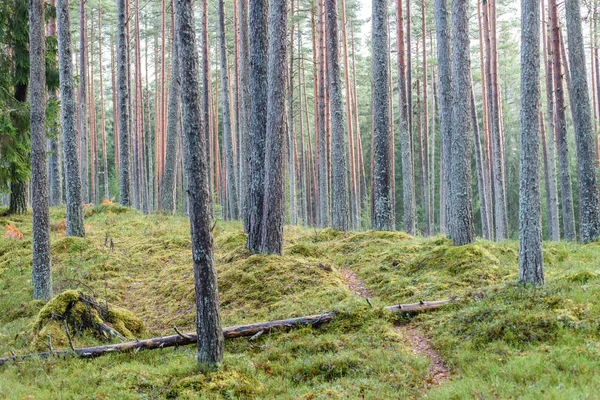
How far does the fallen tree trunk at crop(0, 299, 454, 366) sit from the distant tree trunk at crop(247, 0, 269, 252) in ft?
10.3

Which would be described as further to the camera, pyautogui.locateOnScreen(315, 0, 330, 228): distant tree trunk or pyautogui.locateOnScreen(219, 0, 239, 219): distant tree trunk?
pyautogui.locateOnScreen(315, 0, 330, 228): distant tree trunk

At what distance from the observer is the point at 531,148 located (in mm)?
7996

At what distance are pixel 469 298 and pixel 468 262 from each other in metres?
1.97

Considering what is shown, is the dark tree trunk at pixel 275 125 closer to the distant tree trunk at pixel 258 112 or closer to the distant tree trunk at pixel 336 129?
the distant tree trunk at pixel 258 112

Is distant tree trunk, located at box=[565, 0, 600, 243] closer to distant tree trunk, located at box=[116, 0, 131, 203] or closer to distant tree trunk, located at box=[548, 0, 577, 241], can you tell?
distant tree trunk, located at box=[548, 0, 577, 241]

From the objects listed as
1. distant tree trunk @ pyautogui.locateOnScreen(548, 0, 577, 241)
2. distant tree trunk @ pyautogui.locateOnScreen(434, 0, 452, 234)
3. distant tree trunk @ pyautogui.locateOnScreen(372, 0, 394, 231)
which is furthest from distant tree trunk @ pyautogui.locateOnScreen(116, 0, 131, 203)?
distant tree trunk @ pyautogui.locateOnScreen(548, 0, 577, 241)

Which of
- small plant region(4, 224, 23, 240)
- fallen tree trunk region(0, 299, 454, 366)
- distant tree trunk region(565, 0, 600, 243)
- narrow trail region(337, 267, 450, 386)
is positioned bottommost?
narrow trail region(337, 267, 450, 386)

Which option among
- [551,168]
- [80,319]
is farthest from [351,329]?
[551,168]

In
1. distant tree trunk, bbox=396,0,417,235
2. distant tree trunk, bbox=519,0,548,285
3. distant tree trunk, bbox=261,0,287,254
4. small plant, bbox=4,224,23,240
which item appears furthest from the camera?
distant tree trunk, bbox=396,0,417,235

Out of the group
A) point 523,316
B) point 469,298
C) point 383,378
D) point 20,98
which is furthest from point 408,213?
point 20,98

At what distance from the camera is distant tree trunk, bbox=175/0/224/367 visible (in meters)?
6.43

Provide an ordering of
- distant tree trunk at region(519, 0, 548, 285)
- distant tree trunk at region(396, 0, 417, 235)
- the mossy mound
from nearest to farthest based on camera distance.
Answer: distant tree trunk at region(519, 0, 548, 285)
the mossy mound
distant tree trunk at region(396, 0, 417, 235)

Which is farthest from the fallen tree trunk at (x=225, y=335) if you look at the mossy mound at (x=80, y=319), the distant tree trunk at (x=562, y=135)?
the distant tree trunk at (x=562, y=135)

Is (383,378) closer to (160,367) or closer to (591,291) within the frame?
(160,367)
